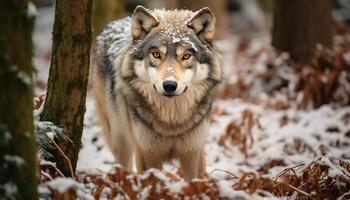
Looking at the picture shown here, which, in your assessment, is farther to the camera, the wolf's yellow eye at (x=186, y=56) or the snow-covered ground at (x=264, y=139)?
the snow-covered ground at (x=264, y=139)

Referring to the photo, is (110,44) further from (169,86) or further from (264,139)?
(264,139)

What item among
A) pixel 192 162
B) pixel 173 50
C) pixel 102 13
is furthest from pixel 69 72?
pixel 102 13

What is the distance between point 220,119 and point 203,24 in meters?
3.13

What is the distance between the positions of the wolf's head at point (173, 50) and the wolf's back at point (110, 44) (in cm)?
52

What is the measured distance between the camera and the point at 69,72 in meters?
3.51

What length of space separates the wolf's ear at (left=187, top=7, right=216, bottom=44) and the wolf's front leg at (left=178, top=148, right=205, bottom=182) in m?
1.16

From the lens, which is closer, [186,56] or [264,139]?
[186,56]

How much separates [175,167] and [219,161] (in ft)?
1.85

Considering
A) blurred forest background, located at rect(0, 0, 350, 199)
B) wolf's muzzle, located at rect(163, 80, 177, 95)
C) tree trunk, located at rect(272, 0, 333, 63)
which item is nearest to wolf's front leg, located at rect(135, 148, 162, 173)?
blurred forest background, located at rect(0, 0, 350, 199)

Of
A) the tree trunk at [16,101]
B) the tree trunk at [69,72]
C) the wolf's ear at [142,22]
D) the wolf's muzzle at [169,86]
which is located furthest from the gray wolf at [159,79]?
the tree trunk at [16,101]

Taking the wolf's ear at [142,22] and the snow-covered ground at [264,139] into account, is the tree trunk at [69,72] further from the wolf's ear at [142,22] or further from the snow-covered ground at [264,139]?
the snow-covered ground at [264,139]

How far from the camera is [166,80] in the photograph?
4207 millimetres

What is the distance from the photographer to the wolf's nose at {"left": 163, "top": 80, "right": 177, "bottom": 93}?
4195 millimetres

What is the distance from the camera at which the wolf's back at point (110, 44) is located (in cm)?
532
